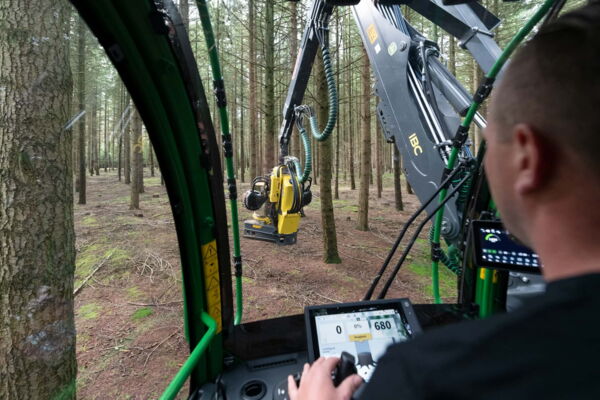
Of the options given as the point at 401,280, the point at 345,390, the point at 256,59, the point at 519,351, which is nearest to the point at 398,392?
the point at 519,351

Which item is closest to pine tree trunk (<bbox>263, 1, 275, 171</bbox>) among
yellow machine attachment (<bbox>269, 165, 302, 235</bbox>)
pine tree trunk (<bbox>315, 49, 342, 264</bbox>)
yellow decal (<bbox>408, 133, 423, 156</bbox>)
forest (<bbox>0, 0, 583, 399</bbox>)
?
pine tree trunk (<bbox>315, 49, 342, 264</bbox>)

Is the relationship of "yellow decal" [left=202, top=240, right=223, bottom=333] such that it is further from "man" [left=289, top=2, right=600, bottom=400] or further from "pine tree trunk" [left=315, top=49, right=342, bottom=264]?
"pine tree trunk" [left=315, top=49, right=342, bottom=264]

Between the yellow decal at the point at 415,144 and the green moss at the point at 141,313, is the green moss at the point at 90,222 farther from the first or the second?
the yellow decal at the point at 415,144

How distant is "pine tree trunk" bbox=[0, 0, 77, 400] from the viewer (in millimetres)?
1521

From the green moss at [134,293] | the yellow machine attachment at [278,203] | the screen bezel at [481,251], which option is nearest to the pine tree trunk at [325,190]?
the yellow machine attachment at [278,203]

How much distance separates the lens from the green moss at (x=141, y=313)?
1.61 metres

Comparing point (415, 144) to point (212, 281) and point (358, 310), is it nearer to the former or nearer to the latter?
point (358, 310)

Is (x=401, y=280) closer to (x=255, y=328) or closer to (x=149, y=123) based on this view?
(x=255, y=328)

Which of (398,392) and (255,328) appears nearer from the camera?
(398,392)

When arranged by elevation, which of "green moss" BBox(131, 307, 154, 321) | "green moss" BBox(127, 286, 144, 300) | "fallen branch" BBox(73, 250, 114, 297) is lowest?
"green moss" BBox(131, 307, 154, 321)

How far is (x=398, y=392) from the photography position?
0.43 meters

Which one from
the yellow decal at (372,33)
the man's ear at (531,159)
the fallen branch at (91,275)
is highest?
the yellow decal at (372,33)

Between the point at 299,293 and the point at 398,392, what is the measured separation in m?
4.21

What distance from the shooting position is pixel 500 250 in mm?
1501
